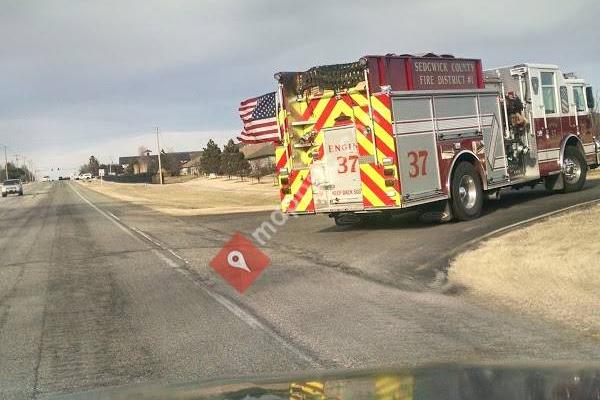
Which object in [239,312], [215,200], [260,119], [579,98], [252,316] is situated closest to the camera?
[252,316]

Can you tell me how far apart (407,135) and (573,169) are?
6638 mm

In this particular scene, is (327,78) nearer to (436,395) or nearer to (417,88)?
(417,88)

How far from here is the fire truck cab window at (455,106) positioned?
43.1 feet

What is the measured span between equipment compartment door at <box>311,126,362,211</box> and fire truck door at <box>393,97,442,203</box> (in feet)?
3.04

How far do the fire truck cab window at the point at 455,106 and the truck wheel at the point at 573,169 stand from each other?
13.5 feet

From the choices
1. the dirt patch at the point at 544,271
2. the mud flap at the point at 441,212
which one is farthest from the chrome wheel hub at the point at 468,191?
the dirt patch at the point at 544,271

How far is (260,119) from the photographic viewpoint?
57.4 ft

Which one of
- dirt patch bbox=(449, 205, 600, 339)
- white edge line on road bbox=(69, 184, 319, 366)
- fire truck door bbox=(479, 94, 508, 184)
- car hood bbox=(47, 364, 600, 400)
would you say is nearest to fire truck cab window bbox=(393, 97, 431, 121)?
fire truck door bbox=(479, 94, 508, 184)

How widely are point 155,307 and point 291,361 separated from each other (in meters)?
Answer: 2.95

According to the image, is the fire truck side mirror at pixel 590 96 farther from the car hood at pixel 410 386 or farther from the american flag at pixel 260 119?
the car hood at pixel 410 386

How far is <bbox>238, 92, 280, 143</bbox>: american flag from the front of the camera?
678 inches

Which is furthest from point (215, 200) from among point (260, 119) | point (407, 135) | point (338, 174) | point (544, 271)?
point (544, 271)

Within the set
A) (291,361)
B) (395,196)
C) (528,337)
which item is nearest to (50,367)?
(291,361)

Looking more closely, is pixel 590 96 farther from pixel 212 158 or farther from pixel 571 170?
pixel 212 158
